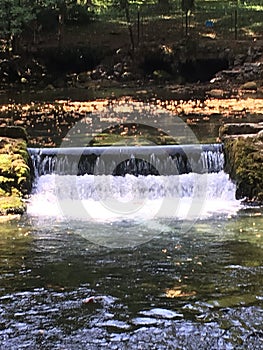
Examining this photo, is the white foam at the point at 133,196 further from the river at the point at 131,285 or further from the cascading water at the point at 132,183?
the river at the point at 131,285

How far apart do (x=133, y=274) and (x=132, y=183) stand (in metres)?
5.38

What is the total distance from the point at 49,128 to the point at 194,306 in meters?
12.1

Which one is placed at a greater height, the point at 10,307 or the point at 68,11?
the point at 68,11

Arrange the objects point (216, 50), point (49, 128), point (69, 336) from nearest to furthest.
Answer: point (69, 336) < point (49, 128) < point (216, 50)

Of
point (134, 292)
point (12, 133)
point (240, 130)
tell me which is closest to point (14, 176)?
point (12, 133)

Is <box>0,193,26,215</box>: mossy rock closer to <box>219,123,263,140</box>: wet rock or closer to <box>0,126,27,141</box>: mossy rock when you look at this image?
<box>0,126,27,141</box>: mossy rock

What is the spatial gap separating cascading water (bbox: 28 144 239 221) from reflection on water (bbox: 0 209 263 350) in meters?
1.83

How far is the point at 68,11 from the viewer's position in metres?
37.3

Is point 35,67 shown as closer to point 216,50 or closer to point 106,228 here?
point 216,50

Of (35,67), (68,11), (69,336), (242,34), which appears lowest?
(69,336)

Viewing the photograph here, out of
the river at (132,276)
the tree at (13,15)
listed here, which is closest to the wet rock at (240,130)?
the river at (132,276)

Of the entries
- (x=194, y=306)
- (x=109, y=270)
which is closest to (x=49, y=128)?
Result: (x=109, y=270)

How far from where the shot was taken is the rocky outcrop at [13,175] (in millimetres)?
9680

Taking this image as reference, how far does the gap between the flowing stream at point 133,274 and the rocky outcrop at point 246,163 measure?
346 millimetres
